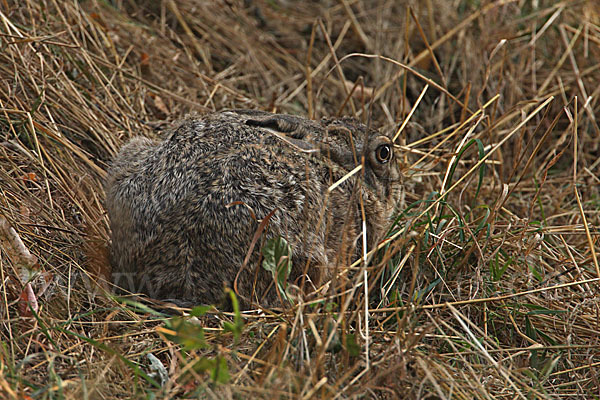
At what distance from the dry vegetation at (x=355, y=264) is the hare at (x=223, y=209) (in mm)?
207

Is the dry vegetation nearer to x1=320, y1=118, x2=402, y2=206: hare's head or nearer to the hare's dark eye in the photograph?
x1=320, y1=118, x2=402, y2=206: hare's head

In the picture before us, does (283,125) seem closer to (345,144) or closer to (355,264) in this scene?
(345,144)

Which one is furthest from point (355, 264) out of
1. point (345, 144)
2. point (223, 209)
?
point (345, 144)

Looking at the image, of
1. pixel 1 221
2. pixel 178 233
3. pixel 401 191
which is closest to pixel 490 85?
pixel 401 191

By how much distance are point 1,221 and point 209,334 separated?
117 centimetres

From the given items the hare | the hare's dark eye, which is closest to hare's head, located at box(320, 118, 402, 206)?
the hare's dark eye

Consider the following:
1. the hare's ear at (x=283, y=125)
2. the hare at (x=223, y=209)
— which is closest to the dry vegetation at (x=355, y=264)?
the hare at (x=223, y=209)

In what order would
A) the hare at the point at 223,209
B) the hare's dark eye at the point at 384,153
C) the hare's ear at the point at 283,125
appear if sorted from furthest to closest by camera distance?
the hare's dark eye at the point at 384,153 < the hare's ear at the point at 283,125 < the hare at the point at 223,209

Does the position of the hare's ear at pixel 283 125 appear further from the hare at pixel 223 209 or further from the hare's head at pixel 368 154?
the hare's head at pixel 368 154

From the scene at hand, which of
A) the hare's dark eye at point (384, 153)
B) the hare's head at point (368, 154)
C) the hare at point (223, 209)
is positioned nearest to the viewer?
the hare at point (223, 209)

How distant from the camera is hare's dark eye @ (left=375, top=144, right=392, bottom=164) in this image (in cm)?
402

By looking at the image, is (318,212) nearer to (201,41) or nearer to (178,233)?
(178,233)

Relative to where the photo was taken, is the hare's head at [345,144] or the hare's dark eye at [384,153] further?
the hare's dark eye at [384,153]

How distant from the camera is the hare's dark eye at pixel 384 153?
402 cm
